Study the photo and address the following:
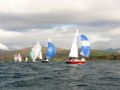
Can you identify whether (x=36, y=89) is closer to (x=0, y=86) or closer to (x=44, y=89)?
(x=44, y=89)

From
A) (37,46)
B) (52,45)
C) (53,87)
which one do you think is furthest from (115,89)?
(37,46)

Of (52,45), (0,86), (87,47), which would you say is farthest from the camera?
(52,45)

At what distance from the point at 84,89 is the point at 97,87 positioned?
274 cm

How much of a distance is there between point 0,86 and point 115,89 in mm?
16842

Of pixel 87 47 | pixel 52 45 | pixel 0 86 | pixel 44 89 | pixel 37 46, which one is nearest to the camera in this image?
pixel 44 89

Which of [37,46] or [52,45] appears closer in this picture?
[52,45]

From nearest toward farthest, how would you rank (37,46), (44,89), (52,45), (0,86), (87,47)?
(44,89)
(0,86)
(87,47)
(52,45)
(37,46)

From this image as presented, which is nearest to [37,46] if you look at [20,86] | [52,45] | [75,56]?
[52,45]

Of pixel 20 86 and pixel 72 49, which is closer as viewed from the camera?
pixel 20 86

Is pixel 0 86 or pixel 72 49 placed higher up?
pixel 72 49

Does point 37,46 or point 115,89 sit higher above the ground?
point 37,46

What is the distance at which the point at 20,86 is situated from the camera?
154ft

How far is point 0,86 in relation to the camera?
4647 cm

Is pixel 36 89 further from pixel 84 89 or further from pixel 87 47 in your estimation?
pixel 87 47
